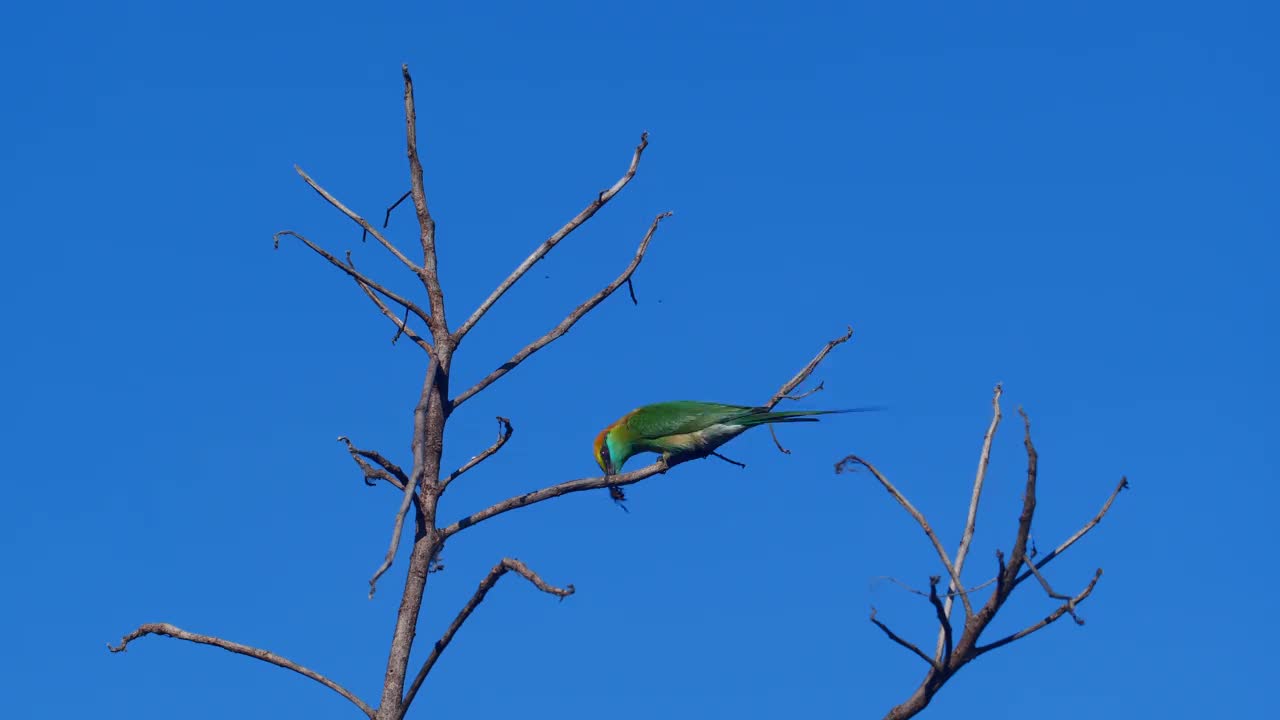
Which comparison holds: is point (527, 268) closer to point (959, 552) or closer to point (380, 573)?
point (380, 573)

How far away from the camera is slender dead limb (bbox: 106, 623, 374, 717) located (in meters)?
5.73

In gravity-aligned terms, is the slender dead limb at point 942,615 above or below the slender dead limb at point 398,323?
below

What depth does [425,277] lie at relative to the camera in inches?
253

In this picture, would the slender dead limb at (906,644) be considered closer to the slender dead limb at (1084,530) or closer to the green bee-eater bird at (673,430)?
the slender dead limb at (1084,530)

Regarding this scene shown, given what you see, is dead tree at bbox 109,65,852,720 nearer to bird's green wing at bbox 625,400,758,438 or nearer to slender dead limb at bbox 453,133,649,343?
slender dead limb at bbox 453,133,649,343

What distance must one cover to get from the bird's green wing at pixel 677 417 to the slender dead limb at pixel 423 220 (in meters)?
5.09

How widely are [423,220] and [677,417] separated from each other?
599 cm

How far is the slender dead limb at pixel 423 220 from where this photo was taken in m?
6.31

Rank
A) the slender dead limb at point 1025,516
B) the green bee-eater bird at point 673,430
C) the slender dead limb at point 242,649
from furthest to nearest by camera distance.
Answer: the green bee-eater bird at point 673,430 → the slender dead limb at point 242,649 → the slender dead limb at point 1025,516

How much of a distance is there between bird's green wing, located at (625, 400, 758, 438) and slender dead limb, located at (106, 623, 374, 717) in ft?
19.2

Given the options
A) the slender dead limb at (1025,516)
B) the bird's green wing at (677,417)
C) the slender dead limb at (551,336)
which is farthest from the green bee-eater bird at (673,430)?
the slender dead limb at (1025,516)

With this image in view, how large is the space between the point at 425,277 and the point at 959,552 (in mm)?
2849

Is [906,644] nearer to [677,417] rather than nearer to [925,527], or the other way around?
[925,527]

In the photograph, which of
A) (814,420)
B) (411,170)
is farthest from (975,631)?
(814,420)
